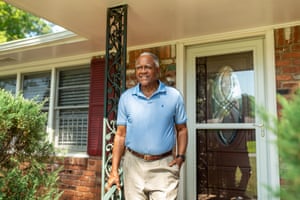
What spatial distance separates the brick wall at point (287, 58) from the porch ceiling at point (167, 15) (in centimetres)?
15

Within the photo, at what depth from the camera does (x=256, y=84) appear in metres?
3.07

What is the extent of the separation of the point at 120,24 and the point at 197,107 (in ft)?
4.44

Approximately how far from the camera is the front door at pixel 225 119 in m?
3.06

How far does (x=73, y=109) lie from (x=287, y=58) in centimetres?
306

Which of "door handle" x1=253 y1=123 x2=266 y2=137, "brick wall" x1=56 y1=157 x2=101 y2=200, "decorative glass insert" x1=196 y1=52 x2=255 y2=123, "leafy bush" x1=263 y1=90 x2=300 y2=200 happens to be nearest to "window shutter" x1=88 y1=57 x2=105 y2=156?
"brick wall" x1=56 y1=157 x2=101 y2=200

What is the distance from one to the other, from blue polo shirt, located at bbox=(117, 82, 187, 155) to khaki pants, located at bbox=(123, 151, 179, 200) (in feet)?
0.32

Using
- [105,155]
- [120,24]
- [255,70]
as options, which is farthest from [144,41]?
[105,155]

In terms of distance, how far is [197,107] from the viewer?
3354mm

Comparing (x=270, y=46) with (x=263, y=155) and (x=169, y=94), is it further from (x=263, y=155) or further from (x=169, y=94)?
(x=169, y=94)

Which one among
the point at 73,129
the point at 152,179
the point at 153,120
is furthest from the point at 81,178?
the point at 153,120

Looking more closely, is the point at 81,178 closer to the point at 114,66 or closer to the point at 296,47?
the point at 114,66

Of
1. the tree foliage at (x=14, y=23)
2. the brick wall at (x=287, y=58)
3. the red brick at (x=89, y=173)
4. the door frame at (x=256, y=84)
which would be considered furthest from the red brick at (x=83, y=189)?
the tree foliage at (x=14, y=23)

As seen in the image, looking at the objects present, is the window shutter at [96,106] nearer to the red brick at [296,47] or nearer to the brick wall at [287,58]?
the brick wall at [287,58]

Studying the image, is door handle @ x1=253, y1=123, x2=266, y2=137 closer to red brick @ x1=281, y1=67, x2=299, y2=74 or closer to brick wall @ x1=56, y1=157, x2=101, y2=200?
red brick @ x1=281, y1=67, x2=299, y2=74
